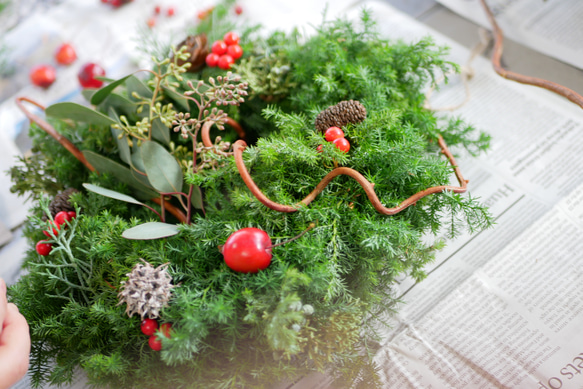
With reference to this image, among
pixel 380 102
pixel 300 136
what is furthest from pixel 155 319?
pixel 380 102

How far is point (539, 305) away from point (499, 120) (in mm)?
417

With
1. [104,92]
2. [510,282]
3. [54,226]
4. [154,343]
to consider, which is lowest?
[510,282]

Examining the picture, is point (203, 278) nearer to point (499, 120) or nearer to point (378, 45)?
point (378, 45)

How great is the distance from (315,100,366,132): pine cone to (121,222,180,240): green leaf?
0.28m

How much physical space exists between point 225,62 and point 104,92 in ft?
0.77

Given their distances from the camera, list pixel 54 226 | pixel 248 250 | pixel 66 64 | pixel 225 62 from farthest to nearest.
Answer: pixel 66 64
pixel 225 62
pixel 54 226
pixel 248 250

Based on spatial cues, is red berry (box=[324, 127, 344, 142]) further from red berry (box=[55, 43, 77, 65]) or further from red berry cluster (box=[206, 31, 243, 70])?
red berry (box=[55, 43, 77, 65])

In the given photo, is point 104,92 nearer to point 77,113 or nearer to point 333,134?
point 77,113

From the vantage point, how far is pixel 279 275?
→ 497 millimetres

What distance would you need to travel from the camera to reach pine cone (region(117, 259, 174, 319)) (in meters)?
0.49

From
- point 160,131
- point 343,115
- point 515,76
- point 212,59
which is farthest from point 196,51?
point 515,76

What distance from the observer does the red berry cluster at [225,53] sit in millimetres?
718

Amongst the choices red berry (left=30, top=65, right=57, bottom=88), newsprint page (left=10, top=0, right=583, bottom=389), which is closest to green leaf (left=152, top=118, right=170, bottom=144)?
newsprint page (left=10, top=0, right=583, bottom=389)

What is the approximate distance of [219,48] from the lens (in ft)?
2.38
